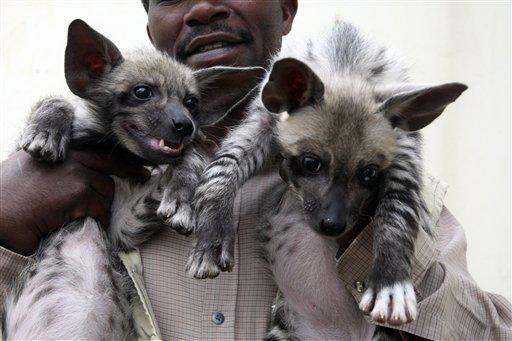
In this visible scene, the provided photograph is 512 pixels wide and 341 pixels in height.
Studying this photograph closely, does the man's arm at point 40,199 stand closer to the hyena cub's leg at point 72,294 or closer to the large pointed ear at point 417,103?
the hyena cub's leg at point 72,294

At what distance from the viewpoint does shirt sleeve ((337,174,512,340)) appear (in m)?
2.77

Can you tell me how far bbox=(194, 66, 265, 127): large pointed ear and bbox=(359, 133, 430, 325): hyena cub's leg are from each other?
29.3 inches

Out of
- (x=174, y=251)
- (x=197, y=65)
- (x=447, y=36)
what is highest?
(x=197, y=65)

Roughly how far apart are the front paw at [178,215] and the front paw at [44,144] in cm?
44

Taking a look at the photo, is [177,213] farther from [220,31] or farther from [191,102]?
[220,31]

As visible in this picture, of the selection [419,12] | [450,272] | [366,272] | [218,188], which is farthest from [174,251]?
[419,12]

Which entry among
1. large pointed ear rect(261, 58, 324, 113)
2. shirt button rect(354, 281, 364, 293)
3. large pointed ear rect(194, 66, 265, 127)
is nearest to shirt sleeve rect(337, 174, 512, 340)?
shirt button rect(354, 281, 364, 293)

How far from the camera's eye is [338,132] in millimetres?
2861

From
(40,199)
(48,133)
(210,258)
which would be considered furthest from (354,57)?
(40,199)

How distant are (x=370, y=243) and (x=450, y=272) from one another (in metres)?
0.29

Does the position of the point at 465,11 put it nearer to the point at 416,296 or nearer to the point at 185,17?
the point at 185,17

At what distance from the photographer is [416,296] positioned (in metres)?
2.83

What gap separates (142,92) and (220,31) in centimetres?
55

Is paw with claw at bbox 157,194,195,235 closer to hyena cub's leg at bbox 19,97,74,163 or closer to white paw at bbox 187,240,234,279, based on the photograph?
white paw at bbox 187,240,234,279
